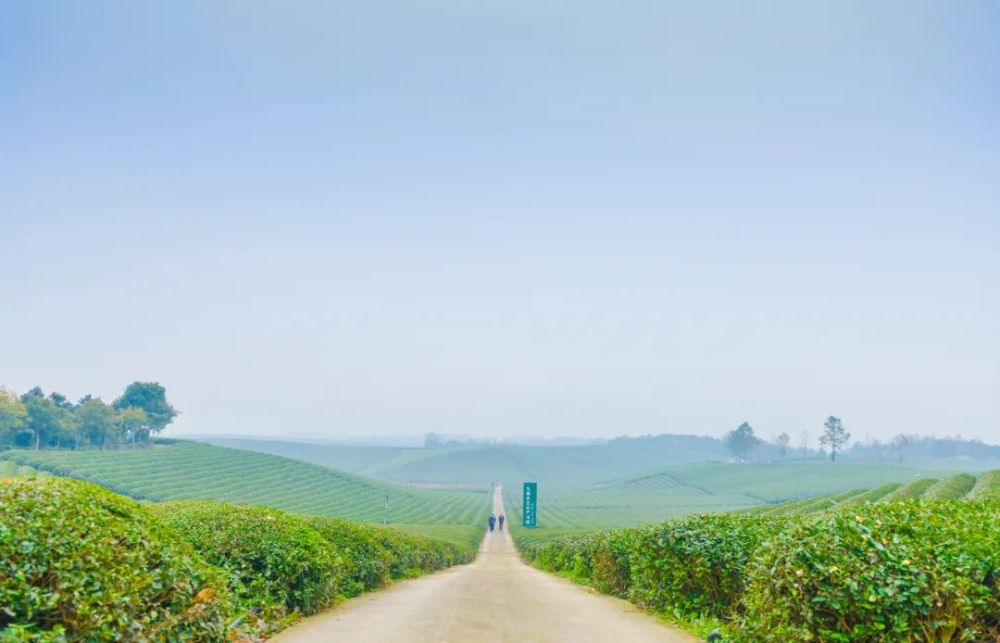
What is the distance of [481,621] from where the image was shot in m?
9.39

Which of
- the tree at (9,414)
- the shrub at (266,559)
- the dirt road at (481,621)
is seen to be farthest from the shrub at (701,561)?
the tree at (9,414)

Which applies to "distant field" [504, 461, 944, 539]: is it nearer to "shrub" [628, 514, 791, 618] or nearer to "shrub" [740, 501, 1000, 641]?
"shrub" [628, 514, 791, 618]

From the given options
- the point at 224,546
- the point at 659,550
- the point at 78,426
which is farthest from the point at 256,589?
the point at 78,426

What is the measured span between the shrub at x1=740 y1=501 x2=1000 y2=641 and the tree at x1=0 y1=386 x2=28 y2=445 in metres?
93.3

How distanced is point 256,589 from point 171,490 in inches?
2459

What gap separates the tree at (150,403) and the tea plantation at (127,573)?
11241cm

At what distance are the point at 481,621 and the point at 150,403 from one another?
381 ft

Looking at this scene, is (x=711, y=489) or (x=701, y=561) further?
(x=711, y=489)

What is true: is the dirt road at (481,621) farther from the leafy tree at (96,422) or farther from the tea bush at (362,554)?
the leafy tree at (96,422)

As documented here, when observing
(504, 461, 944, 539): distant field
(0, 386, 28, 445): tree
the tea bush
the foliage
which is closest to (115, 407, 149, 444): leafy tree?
(0, 386, 28, 445): tree

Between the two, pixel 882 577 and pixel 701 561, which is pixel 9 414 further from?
pixel 882 577

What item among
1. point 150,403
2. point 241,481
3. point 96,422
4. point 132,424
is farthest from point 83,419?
point 241,481

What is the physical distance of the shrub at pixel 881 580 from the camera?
543 centimetres

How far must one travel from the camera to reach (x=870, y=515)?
21.3ft
